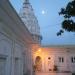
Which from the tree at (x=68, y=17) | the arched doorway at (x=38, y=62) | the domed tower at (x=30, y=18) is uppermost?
the domed tower at (x=30, y=18)

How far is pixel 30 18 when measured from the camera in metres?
28.9

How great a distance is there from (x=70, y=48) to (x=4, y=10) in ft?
80.5

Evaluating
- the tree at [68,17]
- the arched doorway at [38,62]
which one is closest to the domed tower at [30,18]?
the arched doorway at [38,62]

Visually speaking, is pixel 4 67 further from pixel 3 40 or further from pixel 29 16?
pixel 29 16

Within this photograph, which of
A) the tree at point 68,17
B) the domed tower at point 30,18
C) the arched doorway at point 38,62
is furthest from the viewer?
the arched doorway at point 38,62

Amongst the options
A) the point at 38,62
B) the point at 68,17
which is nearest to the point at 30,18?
the point at 38,62

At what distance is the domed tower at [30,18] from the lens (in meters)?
28.8

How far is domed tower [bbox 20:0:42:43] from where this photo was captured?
28.8 metres

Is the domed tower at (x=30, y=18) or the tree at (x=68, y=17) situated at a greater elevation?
the domed tower at (x=30, y=18)

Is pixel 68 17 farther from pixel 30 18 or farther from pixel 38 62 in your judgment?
pixel 38 62

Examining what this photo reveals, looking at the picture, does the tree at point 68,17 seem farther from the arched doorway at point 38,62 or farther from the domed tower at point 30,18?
the arched doorway at point 38,62

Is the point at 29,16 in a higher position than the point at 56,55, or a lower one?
higher

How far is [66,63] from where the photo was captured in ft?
102

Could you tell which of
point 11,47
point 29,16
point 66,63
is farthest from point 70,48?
point 11,47
